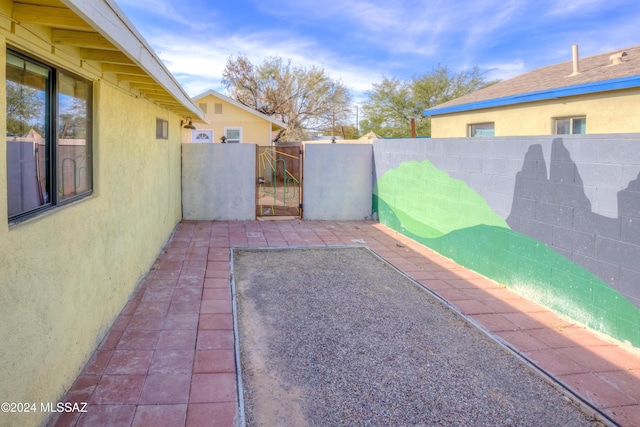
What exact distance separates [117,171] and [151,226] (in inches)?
77.7

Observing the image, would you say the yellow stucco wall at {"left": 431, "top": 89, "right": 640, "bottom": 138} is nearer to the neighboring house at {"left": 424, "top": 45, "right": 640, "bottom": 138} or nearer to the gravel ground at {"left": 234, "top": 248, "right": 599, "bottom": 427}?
the neighboring house at {"left": 424, "top": 45, "right": 640, "bottom": 138}

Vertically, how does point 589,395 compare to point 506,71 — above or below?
below

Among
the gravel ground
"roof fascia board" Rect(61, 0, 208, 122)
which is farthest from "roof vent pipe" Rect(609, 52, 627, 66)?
"roof fascia board" Rect(61, 0, 208, 122)

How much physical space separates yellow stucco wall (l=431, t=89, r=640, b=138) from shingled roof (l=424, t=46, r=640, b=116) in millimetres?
191

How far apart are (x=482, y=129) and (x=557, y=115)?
8.02 feet

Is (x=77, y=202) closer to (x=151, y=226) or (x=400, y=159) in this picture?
(x=151, y=226)

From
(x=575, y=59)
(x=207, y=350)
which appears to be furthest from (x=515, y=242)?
(x=575, y=59)

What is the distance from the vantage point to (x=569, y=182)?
14.9 feet

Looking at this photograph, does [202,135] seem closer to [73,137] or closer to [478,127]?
[478,127]

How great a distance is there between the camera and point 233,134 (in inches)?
704

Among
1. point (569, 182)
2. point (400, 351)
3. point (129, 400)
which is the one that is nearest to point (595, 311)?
point (569, 182)

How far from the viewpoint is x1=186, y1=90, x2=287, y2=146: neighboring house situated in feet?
57.3

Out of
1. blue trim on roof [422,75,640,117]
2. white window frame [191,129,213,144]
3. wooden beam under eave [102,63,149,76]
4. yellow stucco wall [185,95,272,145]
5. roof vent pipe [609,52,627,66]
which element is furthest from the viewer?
yellow stucco wall [185,95,272,145]

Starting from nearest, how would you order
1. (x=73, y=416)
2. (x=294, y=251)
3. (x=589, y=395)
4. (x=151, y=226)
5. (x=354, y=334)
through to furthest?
(x=73, y=416), (x=589, y=395), (x=354, y=334), (x=151, y=226), (x=294, y=251)
